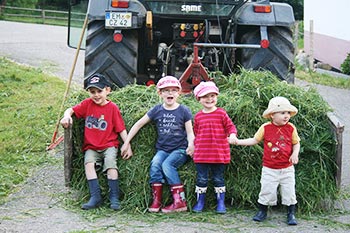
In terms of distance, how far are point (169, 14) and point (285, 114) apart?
275 cm

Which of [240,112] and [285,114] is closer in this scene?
[285,114]

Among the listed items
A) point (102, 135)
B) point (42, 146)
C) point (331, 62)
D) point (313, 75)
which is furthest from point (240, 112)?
point (331, 62)

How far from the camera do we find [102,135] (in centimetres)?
591

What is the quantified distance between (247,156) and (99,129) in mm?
1289

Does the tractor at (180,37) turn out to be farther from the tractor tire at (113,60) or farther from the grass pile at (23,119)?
the grass pile at (23,119)

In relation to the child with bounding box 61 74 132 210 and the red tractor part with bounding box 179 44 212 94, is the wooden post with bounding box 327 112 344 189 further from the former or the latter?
the child with bounding box 61 74 132 210

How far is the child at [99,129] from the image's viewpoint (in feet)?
19.0

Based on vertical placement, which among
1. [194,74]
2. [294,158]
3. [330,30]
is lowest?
[294,158]

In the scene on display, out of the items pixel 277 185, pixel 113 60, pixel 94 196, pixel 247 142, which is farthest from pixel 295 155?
pixel 113 60

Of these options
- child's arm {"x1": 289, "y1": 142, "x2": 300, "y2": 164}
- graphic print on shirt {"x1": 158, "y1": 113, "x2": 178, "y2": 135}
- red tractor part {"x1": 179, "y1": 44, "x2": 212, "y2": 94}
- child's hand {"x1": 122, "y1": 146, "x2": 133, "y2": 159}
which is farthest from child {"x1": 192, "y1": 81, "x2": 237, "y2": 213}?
red tractor part {"x1": 179, "y1": 44, "x2": 212, "y2": 94}

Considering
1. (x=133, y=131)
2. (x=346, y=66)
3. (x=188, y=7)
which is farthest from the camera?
(x=346, y=66)

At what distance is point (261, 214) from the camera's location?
539cm

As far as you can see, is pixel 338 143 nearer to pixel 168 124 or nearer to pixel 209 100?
pixel 209 100

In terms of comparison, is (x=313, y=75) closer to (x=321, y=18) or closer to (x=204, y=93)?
(x=321, y=18)
